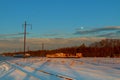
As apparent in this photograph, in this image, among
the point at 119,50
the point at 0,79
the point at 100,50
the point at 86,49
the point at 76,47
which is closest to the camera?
the point at 0,79

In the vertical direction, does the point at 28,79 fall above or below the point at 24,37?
below

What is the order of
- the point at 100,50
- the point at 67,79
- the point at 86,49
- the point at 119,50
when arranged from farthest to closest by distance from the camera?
the point at 86,49 → the point at 100,50 → the point at 119,50 → the point at 67,79

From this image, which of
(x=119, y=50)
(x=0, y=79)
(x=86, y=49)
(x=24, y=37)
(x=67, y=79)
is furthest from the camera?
(x=86, y=49)

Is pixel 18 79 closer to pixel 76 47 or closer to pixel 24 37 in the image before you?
pixel 24 37

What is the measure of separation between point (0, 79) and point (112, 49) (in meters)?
93.2

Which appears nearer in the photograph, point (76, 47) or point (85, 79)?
point (85, 79)

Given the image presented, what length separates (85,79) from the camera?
59.2ft

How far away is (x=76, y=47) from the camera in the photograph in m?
134

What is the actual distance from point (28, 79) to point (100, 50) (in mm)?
94741

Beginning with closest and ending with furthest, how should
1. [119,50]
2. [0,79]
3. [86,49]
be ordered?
[0,79]
[119,50]
[86,49]

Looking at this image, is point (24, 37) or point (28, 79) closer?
point (28, 79)

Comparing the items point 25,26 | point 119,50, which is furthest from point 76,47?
point 25,26

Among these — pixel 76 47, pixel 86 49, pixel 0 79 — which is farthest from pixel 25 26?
pixel 76 47

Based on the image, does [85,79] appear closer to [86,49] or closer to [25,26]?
[25,26]
